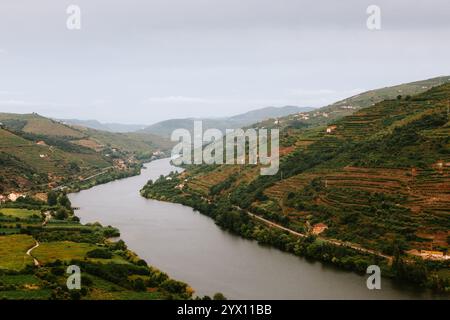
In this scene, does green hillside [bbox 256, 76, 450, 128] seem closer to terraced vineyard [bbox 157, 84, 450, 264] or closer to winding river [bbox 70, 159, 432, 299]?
terraced vineyard [bbox 157, 84, 450, 264]

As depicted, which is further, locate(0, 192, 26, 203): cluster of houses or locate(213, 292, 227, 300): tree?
locate(0, 192, 26, 203): cluster of houses

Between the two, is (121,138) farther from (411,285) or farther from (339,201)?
(411,285)

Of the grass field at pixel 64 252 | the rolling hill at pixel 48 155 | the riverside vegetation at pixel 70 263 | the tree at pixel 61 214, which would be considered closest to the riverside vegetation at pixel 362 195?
the riverside vegetation at pixel 70 263

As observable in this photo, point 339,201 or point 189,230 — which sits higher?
point 339,201

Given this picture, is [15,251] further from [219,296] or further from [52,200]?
[52,200]

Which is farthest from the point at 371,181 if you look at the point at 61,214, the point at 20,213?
the point at 20,213

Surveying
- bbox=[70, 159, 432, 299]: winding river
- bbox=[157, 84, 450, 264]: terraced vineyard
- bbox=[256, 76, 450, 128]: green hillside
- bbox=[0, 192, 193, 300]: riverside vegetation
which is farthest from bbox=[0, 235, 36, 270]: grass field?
bbox=[256, 76, 450, 128]: green hillside

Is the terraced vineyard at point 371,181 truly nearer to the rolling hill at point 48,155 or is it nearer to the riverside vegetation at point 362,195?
the riverside vegetation at point 362,195
